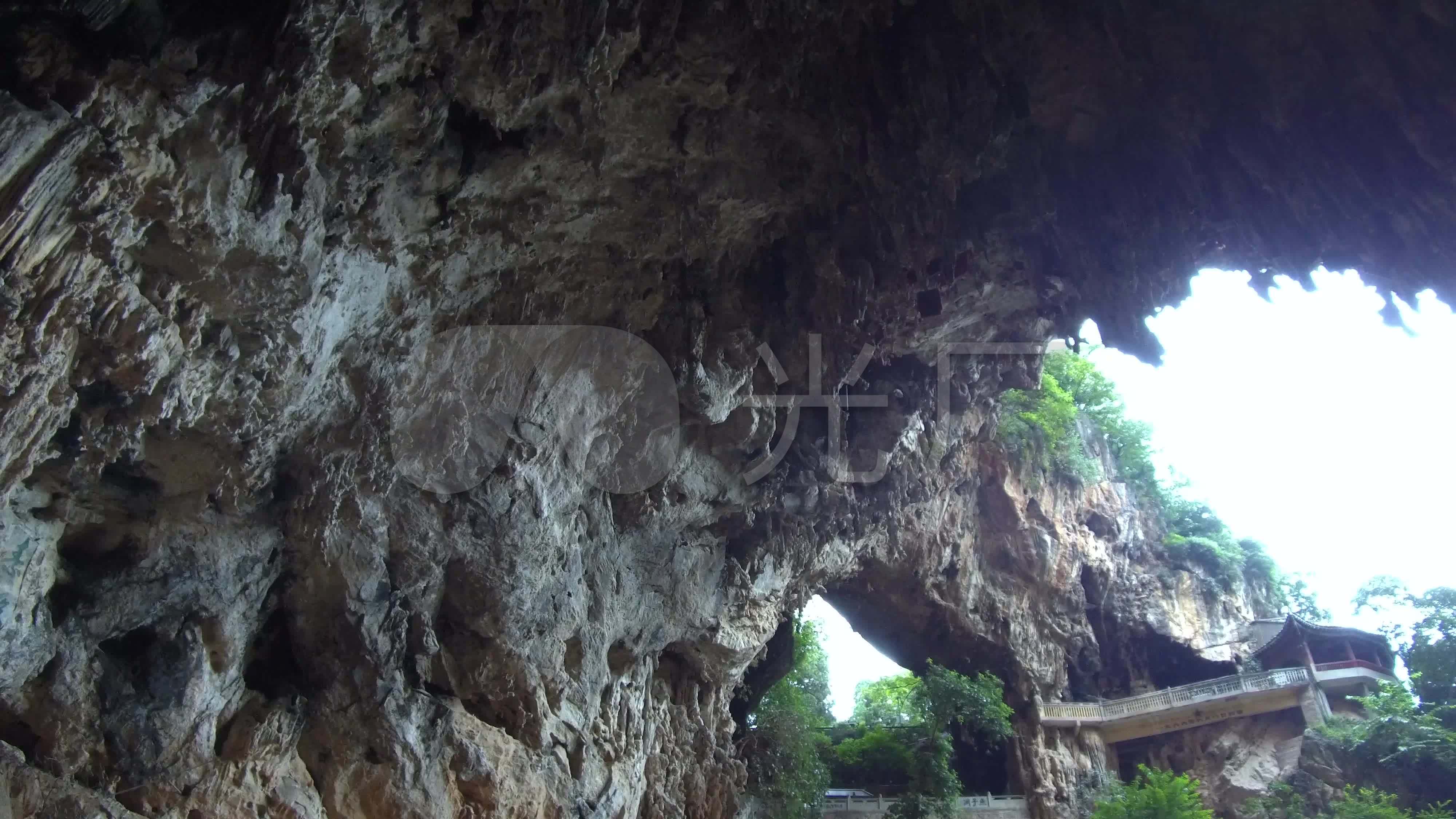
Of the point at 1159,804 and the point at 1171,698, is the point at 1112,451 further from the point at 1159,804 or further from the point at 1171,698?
the point at 1159,804

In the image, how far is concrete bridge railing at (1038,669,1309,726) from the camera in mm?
20438

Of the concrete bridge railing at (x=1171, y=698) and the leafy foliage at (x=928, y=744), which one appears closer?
the leafy foliage at (x=928, y=744)

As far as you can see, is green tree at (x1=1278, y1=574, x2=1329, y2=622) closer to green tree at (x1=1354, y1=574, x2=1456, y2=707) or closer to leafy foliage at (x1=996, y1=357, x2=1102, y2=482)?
green tree at (x1=1354, y1=574, x2=1456, y2=707)

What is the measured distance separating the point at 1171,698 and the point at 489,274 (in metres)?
20.2

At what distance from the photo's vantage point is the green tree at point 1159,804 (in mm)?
15773

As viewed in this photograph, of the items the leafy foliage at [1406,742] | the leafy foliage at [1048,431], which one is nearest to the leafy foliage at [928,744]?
the leafy foliage at [1048,431]

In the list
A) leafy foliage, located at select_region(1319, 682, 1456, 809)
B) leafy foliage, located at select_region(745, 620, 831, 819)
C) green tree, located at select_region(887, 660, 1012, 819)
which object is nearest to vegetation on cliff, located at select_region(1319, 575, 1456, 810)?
leafy foliage, located at select_region(1319, 682, 1456, 809)

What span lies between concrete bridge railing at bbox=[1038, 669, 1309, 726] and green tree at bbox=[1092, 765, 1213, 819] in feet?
13.3

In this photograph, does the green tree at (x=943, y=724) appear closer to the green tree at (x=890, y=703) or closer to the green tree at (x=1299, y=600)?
the green tree at (x=890, y=703)

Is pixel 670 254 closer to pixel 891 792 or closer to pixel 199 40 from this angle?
pixel 199 40

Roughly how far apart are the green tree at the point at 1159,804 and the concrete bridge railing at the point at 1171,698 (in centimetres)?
405

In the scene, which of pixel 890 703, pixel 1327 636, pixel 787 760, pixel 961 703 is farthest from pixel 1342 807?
pixel 890 703

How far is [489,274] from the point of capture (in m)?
8.76

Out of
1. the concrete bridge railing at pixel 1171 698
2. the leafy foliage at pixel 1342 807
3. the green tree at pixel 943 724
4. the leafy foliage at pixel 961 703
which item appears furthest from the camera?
the concrete bridge railing at pixel 1171 698
